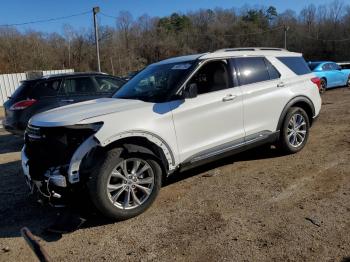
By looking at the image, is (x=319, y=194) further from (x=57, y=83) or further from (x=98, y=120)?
(x=57, y=83)

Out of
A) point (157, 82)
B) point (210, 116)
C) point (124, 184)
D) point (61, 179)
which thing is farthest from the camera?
point (157, 82)

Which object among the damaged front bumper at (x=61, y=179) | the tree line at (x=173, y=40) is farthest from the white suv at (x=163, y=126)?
the tree line at (x=173, y=40)

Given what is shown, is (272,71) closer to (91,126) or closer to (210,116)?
(210,116)

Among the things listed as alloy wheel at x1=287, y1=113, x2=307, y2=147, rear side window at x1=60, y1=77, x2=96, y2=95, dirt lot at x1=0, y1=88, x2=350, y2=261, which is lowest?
dirt lot at x1=0, y1=88, x2=350, y2=261

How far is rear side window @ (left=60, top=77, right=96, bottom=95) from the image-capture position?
848 centimetres

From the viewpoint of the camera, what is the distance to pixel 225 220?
4.08 metres

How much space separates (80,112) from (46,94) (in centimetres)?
417

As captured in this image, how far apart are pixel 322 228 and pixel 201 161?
5.74ft

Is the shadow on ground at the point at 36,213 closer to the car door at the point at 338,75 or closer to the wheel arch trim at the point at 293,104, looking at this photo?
the wheel arch trim at the point at 293,104

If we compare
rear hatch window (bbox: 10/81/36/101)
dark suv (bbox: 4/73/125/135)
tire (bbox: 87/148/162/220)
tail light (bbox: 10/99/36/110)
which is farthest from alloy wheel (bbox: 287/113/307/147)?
rear hatch window (bbox: 10/81/36/101)

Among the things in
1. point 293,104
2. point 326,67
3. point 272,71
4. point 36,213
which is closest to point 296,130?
point 293,104

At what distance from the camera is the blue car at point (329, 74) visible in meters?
16.5

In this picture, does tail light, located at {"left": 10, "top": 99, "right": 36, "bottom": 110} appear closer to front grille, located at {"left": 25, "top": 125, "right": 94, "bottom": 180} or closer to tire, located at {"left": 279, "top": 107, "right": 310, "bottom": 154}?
front grille, located at {"left": 25, "top": 125, "right": 94, "bottom": 180}

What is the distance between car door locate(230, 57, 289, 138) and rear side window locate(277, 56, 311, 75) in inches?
14.9
